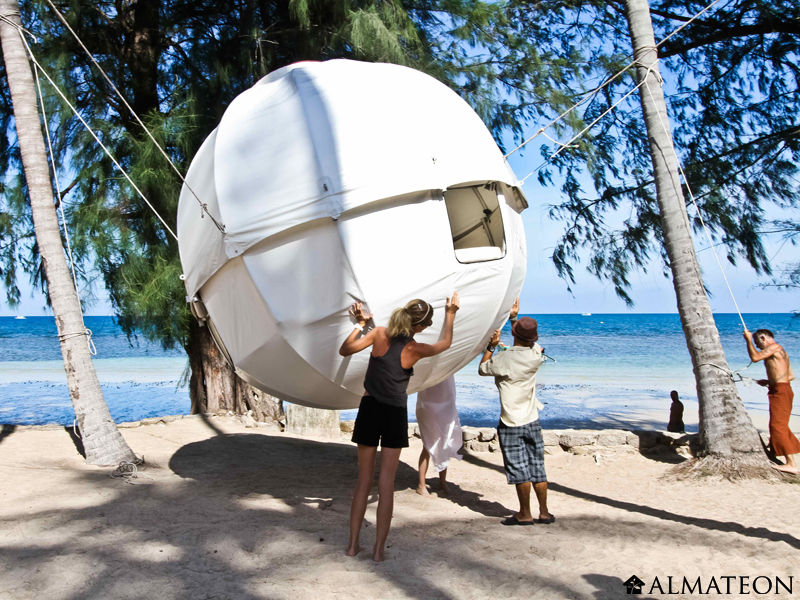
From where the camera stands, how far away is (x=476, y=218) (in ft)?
12.9

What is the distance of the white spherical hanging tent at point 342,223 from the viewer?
134 inches

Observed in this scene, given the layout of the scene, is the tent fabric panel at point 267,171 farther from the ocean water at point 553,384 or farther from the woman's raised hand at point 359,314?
the ocean water at point 553,384

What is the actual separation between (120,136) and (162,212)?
1.04 m

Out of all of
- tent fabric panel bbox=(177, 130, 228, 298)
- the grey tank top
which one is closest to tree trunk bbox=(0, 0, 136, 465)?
tent fabric panel bbox=(177, 130, 228, 298)

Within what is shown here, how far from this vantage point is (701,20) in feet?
29.2

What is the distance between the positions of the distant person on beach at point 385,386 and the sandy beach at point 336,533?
1.00 ft

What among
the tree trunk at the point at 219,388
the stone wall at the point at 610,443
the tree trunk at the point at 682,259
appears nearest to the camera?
the tree trunk at the point at 682,259

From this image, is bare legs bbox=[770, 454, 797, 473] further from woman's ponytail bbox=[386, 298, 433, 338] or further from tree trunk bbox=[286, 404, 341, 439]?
tree trunk bbox=[286, 404, 341, 439]

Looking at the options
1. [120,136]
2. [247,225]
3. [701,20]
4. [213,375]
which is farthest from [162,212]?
[701,20]

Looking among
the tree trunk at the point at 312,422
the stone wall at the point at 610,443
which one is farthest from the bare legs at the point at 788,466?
the tree trunk at the point at 312,422

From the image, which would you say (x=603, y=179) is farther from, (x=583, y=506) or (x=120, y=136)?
(x=120, y=136)

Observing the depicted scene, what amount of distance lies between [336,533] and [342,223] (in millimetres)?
2062

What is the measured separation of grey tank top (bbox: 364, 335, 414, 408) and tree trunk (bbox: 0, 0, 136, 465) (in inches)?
131

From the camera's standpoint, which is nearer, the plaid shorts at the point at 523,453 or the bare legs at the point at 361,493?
the bare legs at the point at 361,493
